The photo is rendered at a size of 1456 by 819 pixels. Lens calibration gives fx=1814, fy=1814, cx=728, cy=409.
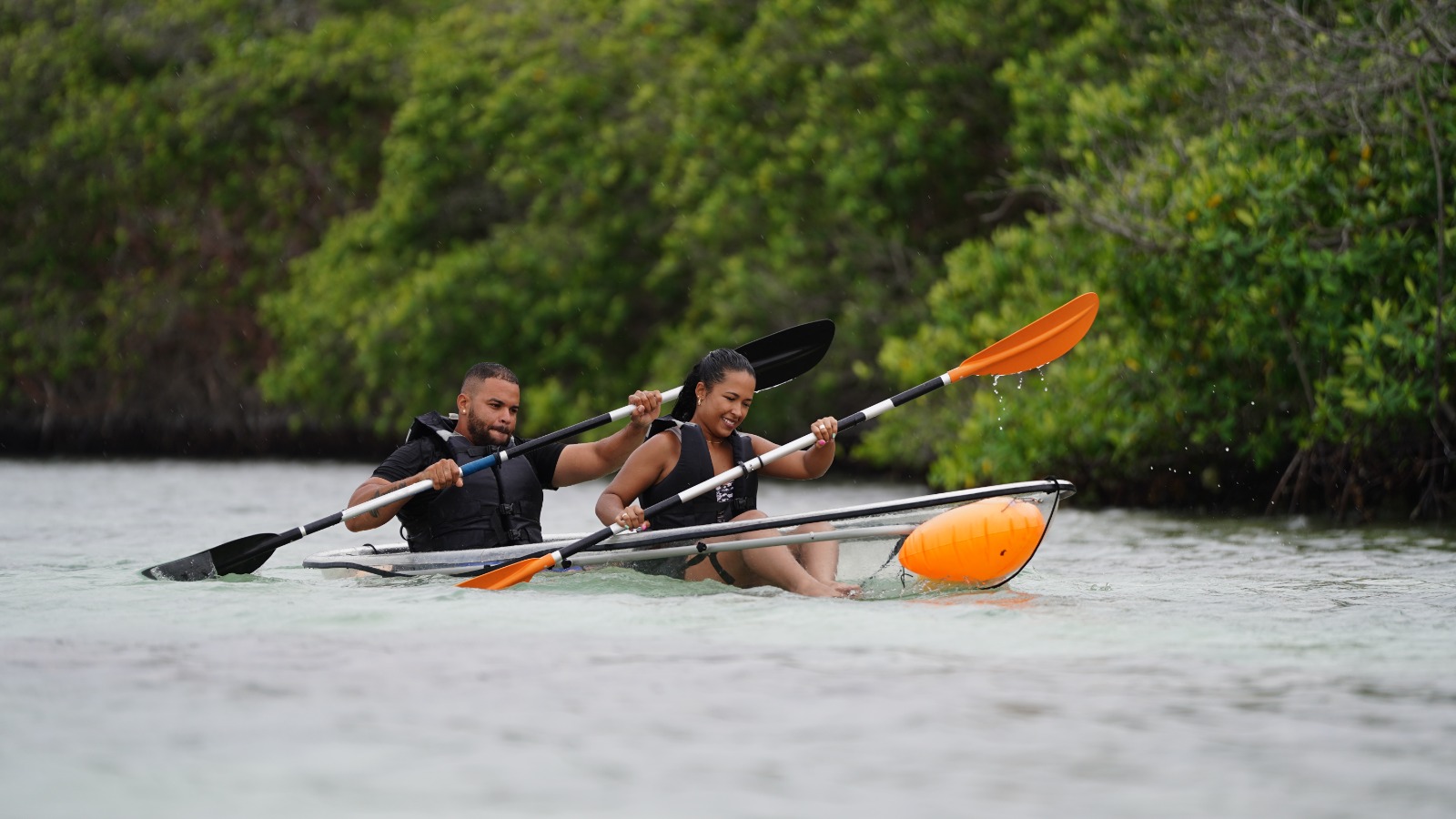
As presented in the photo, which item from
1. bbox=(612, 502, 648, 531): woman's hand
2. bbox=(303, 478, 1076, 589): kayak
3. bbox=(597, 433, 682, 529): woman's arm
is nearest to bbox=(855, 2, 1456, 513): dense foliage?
bbox=(303, 478, 1076, 589): kayak

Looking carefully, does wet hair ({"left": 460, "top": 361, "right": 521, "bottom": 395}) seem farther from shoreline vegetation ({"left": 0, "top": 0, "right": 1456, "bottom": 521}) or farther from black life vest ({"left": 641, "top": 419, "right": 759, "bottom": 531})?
shoreline vegetation ({"left": 0, "top": 0, "right": 1456, "bottom": 521})

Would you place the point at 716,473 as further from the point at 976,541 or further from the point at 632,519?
the point at 976,541

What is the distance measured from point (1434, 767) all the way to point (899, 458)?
41.5ft

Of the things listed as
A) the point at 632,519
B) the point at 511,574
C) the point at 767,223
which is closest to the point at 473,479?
the point at 511,574

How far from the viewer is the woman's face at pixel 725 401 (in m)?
7.70

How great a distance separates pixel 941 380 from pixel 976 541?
1.41 metres

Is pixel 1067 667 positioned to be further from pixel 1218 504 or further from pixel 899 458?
pixel 899 458

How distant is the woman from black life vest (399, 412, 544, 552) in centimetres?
59

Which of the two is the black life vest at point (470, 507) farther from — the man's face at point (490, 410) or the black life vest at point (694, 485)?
the black life vest at point (694, 485)

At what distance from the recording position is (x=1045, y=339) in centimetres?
908

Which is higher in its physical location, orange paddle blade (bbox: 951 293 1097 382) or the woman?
orange paddle blade (bbox: 951 293 1097 382)

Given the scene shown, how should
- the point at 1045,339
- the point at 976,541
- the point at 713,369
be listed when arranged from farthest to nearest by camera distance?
the point at 1045,339 < the point at 713,369 < the point at 976,541

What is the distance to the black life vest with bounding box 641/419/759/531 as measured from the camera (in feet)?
25.5

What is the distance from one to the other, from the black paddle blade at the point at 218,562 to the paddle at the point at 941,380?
51.9 inches
